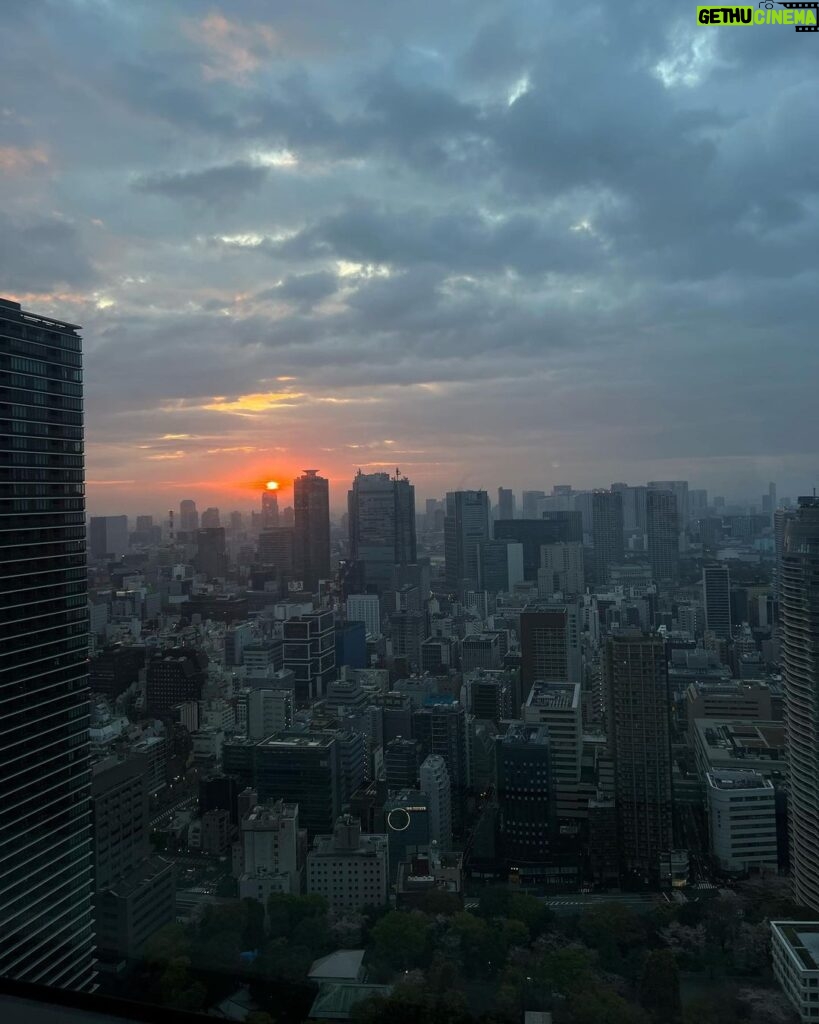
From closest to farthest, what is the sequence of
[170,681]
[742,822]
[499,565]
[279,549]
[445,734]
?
1. [742,822]
2. [445,734]
3. [170,681]
4. [279,549]
5. [499,565]

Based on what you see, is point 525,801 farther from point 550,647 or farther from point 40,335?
point 550,647

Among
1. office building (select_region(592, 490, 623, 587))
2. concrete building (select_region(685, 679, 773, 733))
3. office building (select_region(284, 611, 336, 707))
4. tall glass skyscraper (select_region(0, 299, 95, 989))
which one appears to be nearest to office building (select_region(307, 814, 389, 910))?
tall glass skyscraper (select_region(0, 299, 95, 989))

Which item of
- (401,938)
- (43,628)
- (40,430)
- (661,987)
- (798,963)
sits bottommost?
(401,938)

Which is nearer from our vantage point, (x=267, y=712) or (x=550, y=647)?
(x=267, y=712)

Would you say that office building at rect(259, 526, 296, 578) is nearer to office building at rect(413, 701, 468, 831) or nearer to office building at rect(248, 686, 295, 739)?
office building at rect(248, 686, 295, 739)

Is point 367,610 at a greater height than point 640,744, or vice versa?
point 367,610

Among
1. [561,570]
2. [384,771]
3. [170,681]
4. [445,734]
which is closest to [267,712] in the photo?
[170,681]

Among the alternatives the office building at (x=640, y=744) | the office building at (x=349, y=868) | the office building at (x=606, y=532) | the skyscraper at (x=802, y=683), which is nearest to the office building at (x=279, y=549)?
the office building at (x=606, y=532)

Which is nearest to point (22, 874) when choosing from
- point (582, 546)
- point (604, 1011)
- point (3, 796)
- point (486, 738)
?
point (3, 796)

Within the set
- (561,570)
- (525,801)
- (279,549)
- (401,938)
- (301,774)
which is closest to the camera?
(401,938)
